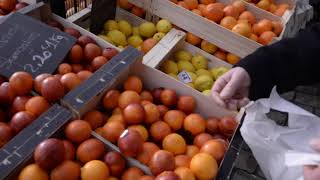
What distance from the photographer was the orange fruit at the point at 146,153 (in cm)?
132

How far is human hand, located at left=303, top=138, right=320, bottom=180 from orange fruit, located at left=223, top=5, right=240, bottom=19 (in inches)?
50.1

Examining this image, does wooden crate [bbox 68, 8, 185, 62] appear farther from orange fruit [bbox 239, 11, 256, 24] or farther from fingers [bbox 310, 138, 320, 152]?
fingers [bbox 310, 138, 320, 152]

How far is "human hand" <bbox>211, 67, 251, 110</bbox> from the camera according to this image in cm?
125

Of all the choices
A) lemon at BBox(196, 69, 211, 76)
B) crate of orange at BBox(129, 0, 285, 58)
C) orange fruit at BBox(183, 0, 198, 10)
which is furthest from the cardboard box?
orange fruit at BBox(183, 0, 198, 10)

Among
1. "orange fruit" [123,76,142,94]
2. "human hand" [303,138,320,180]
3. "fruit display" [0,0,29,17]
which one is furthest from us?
"fruit display" [0,0,29,17]

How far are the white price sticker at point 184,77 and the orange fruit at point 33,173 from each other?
97 centimetres

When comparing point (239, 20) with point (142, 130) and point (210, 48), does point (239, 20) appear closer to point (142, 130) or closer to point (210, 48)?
point (210, 48)

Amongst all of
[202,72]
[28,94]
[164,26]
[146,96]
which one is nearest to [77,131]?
[28,94]

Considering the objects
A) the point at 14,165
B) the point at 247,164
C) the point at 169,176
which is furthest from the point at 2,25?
the point at 247,164

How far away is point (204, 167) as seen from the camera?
130 centimetres

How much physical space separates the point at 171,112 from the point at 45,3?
87 centimetres

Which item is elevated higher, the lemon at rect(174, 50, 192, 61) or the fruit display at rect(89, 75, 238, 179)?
the fruit display at rect(89, 75, 238, 179)

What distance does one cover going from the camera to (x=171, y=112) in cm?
154

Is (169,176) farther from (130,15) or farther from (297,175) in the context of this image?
(130,15)
